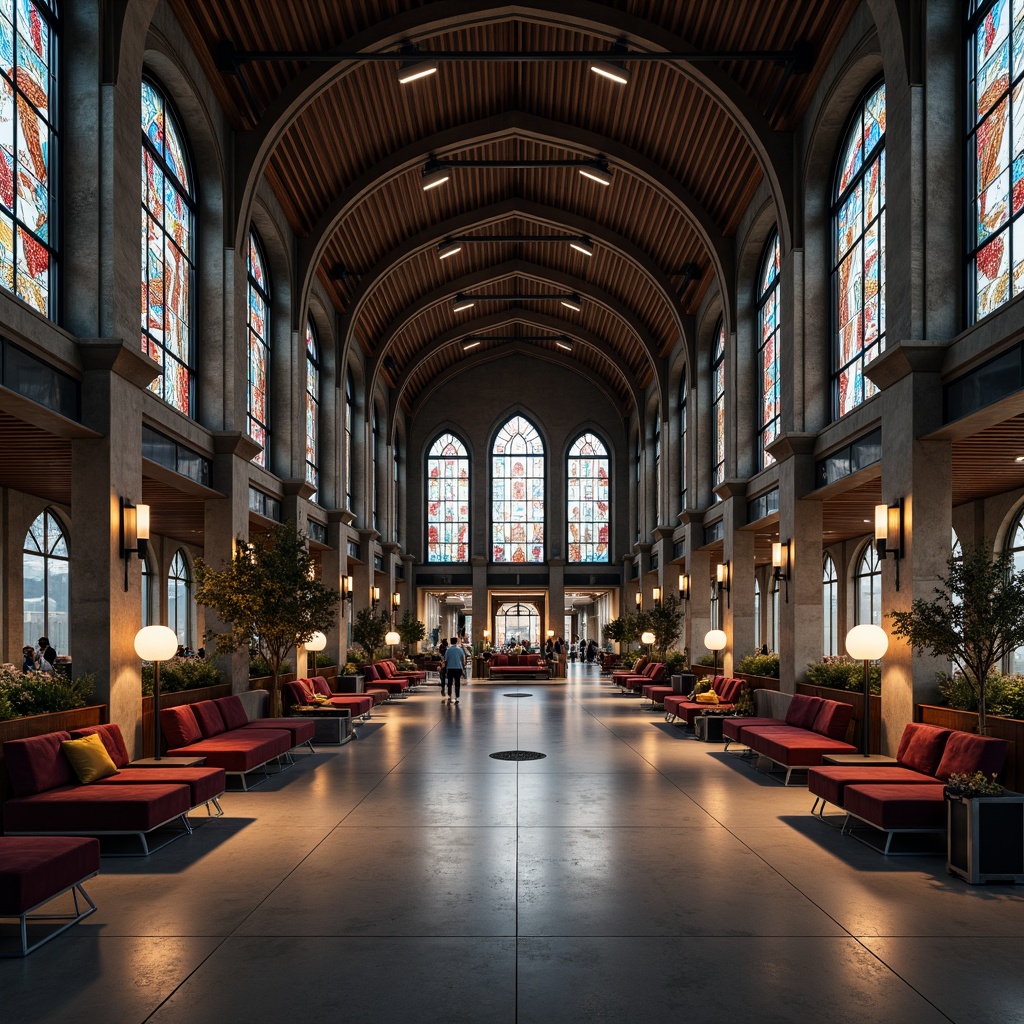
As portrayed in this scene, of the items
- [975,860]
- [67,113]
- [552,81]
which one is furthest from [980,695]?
[552,81]

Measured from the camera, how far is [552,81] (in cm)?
1969

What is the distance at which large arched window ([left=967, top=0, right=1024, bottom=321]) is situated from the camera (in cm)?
990

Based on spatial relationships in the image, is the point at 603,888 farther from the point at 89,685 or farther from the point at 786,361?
the point at 786,361

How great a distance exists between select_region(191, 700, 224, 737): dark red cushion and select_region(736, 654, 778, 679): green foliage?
933 centimetres

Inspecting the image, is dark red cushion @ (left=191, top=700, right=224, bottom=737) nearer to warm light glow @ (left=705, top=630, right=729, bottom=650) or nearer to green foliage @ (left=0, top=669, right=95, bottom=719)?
green foliage @ (left=0, top=669, right=95, bottom=719)

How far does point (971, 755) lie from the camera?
806 centimetres

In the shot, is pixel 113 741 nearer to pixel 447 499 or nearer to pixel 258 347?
pixel 258 347

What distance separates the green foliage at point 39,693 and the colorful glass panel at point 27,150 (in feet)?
12.6

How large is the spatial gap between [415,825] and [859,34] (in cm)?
1160

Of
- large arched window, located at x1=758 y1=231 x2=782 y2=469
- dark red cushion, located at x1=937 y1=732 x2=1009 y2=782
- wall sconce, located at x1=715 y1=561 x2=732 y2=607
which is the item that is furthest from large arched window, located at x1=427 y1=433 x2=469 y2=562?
dark red cushion, located at x1=937 y1=732 x2=1009 y2=782

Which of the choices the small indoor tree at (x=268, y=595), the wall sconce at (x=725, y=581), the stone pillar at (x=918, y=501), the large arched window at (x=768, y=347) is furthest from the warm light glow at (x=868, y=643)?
the wall sconce at (x=725, y=581)

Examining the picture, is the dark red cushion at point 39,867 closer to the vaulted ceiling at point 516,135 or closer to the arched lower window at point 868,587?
the vaulted ceiling at point 516,135

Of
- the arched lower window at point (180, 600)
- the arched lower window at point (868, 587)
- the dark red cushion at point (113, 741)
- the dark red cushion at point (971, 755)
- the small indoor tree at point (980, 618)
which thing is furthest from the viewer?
the arched lower window at point (180, 600)

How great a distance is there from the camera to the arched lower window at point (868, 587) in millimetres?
22344
